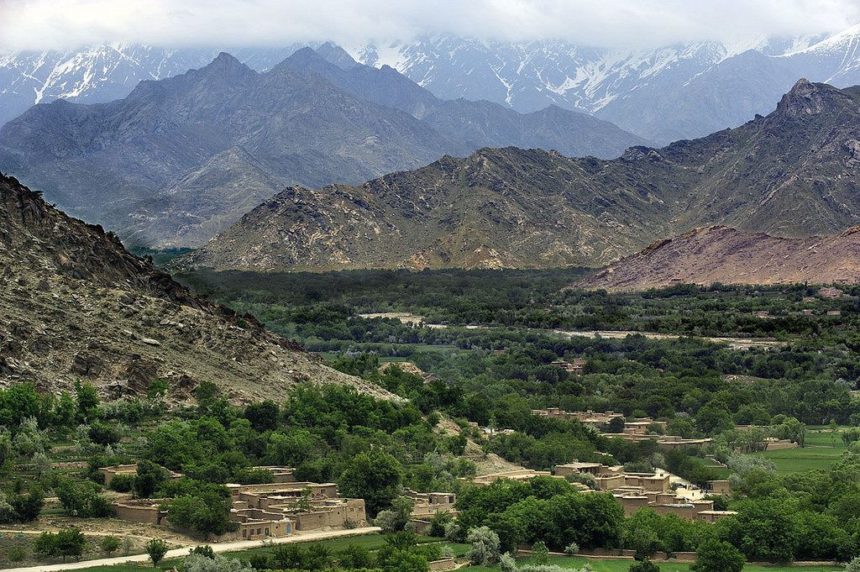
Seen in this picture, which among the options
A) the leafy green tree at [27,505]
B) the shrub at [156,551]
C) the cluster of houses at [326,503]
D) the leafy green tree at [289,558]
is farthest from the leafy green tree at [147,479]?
the leafy green tree at [289,558]

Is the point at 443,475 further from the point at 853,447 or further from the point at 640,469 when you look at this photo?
the point at 853,447

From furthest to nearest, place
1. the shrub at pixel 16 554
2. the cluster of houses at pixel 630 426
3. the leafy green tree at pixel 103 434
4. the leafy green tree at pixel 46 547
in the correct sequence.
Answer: the cluster of houses at pixel 630 426 → the leafy green tree at pixel 103 434 → the leafy green tree at pixel 46 547 → the shrub at pixel 16 554

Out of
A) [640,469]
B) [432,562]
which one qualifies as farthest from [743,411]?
[432,562]

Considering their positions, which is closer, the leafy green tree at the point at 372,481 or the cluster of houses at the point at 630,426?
the leafy green tree at the point at 372,481

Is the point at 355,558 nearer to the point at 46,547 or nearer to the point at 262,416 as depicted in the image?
the point at 46,547

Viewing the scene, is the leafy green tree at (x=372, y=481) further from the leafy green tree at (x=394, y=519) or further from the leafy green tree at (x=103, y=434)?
the leafy green tree at (x=103, y=434)

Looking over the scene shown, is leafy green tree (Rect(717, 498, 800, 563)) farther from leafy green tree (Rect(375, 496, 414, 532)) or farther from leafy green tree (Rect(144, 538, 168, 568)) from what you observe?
leafy green tree (Rect(144, 538, 168, 568))
